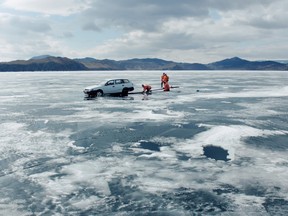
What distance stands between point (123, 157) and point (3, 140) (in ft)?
20.6

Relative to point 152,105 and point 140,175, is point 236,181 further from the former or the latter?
point 152,105

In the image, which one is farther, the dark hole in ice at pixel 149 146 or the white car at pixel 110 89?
the white car at pixel 110 89

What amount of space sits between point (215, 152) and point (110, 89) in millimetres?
22208

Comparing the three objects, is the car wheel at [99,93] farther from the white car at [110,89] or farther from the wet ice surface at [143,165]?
the wet ice surface at [143,165]

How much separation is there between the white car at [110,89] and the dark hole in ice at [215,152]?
69.3 feet

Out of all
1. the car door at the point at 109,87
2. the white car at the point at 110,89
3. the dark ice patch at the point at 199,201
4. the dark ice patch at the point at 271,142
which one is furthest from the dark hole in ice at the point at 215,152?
the car door at the point at 109,87

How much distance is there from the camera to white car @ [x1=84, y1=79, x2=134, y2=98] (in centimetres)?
3381

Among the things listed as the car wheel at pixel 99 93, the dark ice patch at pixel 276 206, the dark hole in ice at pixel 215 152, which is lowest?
the dark hole in ice at pixel 215 152

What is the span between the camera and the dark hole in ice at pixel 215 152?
12.8 metres

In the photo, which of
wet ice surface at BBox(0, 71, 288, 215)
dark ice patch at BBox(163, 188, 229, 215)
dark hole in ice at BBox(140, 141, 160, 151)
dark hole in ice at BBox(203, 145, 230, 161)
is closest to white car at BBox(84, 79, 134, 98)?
wet ice surface at BBox(0, 71, 288, 215)

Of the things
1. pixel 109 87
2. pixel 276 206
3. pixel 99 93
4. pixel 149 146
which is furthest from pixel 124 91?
pixel 276 206

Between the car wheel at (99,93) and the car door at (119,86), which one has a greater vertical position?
the car door at (119,86)

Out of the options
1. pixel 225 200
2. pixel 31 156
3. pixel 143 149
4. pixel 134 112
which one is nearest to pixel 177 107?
pixel 134 112

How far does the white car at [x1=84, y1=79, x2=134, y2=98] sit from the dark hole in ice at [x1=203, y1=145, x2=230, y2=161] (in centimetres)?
2111
